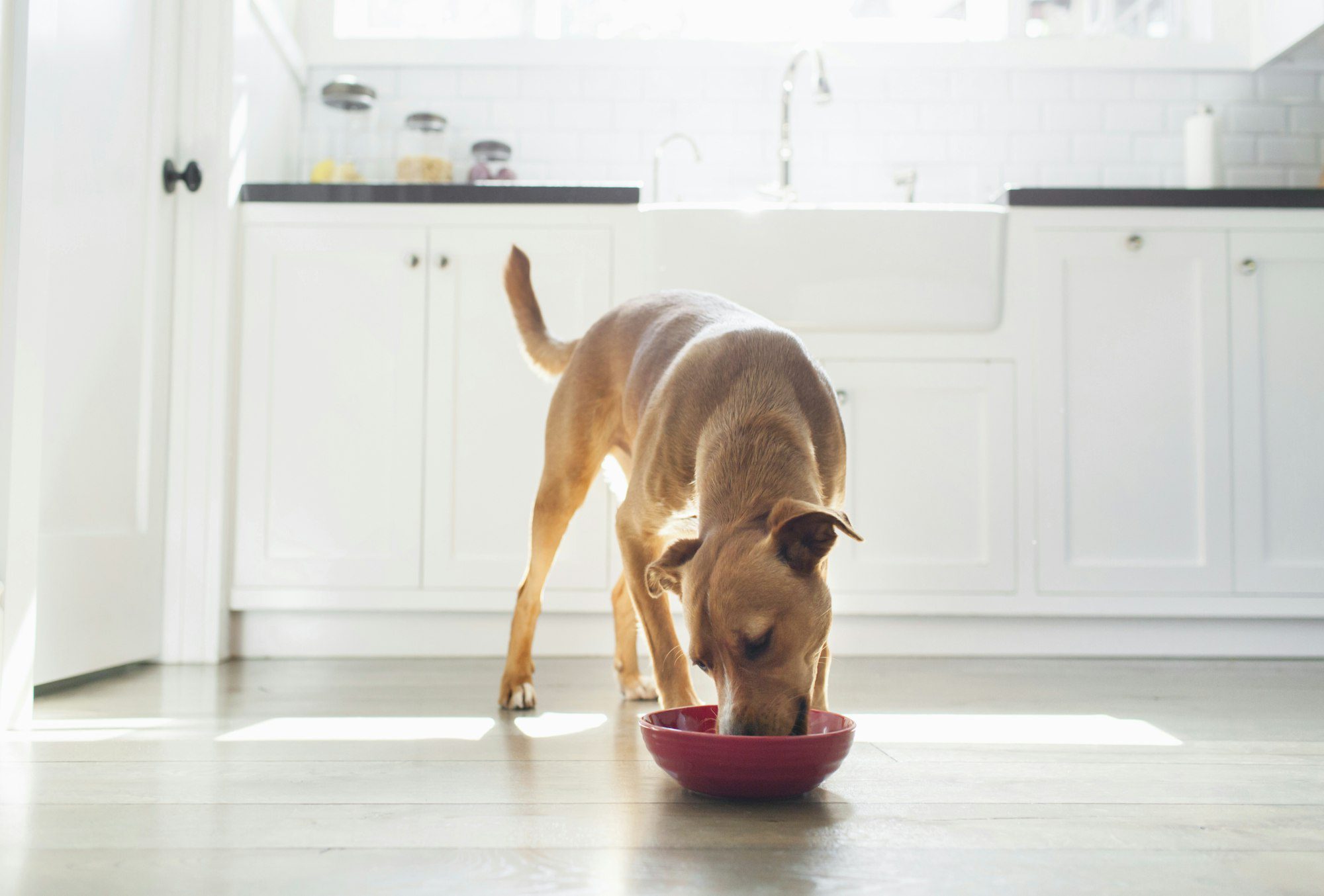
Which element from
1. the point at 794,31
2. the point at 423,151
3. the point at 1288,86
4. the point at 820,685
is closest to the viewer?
the point at 820,685

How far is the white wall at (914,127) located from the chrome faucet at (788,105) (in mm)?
204

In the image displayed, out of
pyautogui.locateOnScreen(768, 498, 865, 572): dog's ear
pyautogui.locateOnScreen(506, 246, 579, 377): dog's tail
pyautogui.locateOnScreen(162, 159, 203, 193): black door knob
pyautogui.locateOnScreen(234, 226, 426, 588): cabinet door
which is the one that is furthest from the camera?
pyautogui.locateOnScreen(234, 226, 426, 588): cabinet door

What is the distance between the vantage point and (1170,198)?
2684 millimetres

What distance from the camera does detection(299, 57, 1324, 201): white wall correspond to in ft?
11.0

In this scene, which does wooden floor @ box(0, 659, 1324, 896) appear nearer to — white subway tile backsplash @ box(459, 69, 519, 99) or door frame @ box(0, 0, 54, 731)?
door frame @ box(0, 0, 54, 731)

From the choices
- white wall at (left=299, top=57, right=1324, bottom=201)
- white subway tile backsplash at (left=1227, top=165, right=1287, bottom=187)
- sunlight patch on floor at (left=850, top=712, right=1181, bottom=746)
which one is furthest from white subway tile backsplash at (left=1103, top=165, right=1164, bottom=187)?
sunlight patch on floor at (left=850, top=712, right=1181, bottom=746)

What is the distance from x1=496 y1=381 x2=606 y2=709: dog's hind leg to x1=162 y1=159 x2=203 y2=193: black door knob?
1.19m

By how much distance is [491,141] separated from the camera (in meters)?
3.24

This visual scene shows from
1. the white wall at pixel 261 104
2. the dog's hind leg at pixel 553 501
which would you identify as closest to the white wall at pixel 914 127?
the white wall at pixel 261 104

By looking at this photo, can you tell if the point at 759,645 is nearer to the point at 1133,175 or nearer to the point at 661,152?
the point at 661,152

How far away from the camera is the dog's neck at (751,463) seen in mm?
1254

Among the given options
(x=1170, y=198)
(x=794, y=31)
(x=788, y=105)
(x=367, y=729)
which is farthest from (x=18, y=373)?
(x=794, y=31)

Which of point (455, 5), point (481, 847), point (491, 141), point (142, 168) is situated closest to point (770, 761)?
point (481, 847)

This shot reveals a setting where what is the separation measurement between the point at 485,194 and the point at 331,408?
64 centimetres
